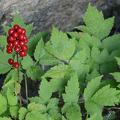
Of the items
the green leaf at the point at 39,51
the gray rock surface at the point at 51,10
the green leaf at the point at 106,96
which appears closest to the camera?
the green leaf at the point at 106,96

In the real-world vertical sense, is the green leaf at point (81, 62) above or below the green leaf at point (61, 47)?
below

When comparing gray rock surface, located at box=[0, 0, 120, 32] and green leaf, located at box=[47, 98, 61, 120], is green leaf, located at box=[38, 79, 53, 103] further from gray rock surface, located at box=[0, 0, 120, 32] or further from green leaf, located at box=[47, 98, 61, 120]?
gray rock surface, located at box=[0, 0, 120, 32]

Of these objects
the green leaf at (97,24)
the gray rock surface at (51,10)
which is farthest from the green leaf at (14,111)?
the gray rock surface at (51,10)

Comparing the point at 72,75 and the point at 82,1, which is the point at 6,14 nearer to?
the point at 82,1

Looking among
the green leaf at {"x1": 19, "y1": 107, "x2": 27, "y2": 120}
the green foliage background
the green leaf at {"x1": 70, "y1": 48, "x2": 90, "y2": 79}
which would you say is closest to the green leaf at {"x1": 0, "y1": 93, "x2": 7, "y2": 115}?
the green foliage background

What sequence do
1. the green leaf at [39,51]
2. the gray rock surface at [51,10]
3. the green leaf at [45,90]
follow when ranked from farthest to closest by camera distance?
the gray rock surface at [51,10], the green leaf at [39,51], the green leaf at [45,90]

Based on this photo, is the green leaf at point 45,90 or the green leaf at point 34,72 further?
the green leaf at point 34,72

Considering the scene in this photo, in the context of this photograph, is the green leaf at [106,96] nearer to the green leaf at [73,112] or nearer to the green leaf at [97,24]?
the green leaf at [73,112]
